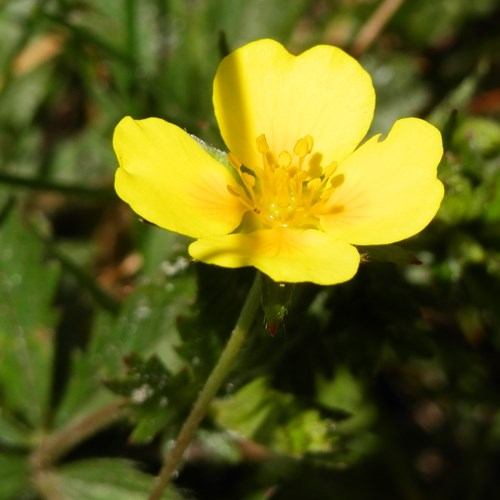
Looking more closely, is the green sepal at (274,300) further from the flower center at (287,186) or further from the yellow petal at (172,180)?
the flower center at (287,186)

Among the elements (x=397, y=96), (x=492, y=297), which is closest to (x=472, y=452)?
(x=492, y=297)

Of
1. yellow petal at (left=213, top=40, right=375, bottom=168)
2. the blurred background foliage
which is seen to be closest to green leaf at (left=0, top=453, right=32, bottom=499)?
the blurred background foliage

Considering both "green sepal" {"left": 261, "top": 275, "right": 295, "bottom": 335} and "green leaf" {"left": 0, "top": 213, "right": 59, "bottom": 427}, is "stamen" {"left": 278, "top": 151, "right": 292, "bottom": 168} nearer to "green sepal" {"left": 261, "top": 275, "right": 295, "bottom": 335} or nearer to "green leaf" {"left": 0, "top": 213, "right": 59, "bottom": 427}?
"green sepal" {"left": 261, "top": 275, "right": 295, "bottom": 335}

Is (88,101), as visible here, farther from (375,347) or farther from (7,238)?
(375,347)

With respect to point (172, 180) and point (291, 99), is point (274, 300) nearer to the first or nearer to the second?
point (172, 180)

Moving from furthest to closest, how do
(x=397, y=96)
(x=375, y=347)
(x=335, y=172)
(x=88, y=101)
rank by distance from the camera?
(x=88, y=101)
(x=397, y=96)
(x=375, y=347)
(x=335, y=172)

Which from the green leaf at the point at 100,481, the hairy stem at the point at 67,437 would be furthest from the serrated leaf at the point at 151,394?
the hairy stem at the point at 67,437

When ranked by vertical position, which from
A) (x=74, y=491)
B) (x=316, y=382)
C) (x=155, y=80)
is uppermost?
(x=155, y=80)

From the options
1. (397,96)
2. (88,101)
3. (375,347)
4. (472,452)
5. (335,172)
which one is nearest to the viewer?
(335,172)
